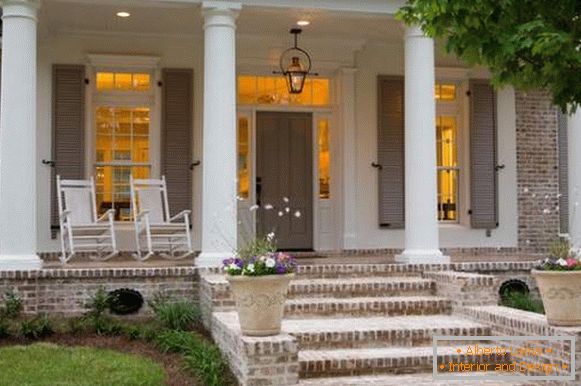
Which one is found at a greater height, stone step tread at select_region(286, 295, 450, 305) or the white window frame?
the white window frame

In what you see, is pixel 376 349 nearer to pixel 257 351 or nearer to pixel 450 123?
pixel 257 351

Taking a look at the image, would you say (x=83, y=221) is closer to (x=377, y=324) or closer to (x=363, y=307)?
(x=363, y=307)

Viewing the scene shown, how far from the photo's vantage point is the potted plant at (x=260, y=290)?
5.74 metres

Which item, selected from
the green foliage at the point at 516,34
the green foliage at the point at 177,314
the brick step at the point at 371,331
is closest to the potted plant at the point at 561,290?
the brick step at the point at 371,331

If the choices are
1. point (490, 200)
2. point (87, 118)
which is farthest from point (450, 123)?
point (87, 118)

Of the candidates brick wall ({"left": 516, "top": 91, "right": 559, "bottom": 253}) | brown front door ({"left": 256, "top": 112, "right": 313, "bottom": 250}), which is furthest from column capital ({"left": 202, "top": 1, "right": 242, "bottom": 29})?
brick wall ({"left": 516, "top": 91, "right": 559, "bottom": 253})

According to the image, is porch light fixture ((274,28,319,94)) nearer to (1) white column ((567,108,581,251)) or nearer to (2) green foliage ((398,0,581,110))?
(1) white column ((567,108,581,251))

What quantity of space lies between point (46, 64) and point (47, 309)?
3918 millimetres

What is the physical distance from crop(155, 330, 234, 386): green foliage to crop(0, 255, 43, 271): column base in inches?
69.7

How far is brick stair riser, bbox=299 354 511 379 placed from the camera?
5.96 m

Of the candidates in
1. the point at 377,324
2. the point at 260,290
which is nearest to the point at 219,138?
the point at 377,324

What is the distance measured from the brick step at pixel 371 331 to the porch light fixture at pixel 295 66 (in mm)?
4239

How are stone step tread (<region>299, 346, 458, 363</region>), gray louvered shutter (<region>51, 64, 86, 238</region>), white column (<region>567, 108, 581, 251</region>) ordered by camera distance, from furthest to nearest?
gray louvered shutter (<region>51, 64, 86, 238</region>)
white column (<region>567, 108, 581, 251</region>)
stone step tread (<region>299, 346, 458, 363</region>)

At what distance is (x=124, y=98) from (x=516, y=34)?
7.30 m
